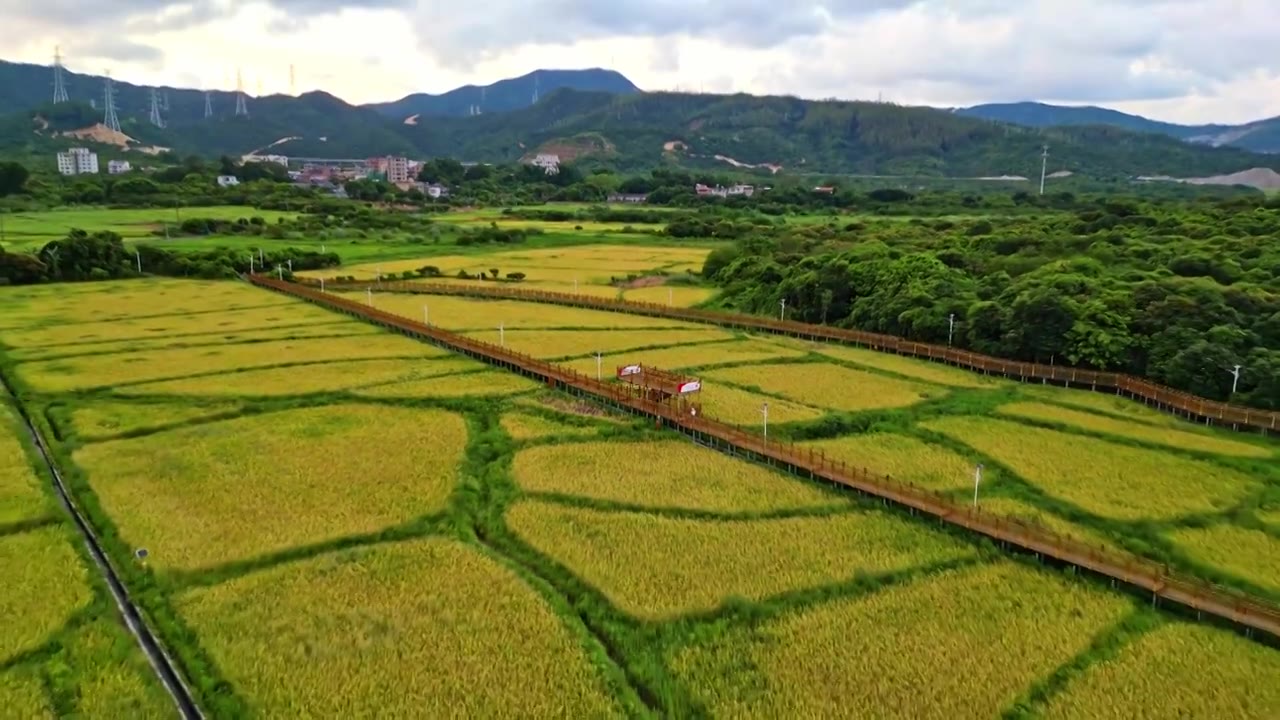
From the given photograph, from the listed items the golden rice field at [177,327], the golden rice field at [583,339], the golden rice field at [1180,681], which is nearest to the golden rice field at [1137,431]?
the golden rice field at [1180,681]

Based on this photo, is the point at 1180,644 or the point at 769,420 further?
the point at 769,420

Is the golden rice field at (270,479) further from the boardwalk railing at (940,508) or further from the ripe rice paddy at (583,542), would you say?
the boardwalk railing at (940,508)

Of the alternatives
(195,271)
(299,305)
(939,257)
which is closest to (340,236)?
(195,271)

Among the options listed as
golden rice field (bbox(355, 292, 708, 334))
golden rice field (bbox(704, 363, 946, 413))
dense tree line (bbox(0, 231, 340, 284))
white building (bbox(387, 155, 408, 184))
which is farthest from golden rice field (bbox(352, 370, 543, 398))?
white building (bbox(387, 155, 408, 184))

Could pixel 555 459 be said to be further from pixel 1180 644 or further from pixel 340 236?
pixel 340 236

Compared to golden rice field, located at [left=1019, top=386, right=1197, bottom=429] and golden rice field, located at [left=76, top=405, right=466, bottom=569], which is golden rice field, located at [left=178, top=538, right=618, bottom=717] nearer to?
golden rice field, located at [left=76, top=405, right=466, bottom=569]

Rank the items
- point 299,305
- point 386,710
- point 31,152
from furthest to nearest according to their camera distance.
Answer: point 31,152, point 299,305, point 386,710
